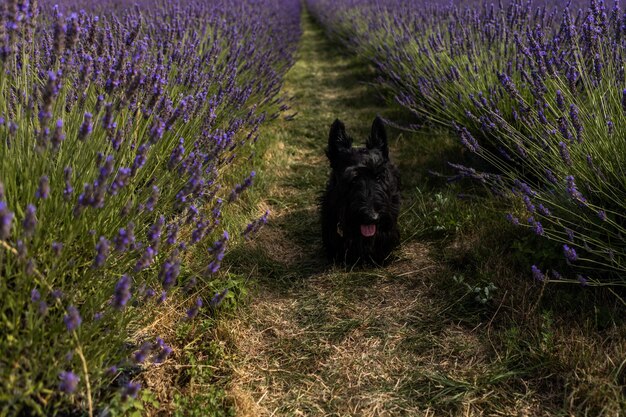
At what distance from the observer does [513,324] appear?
Answer: 2.01 metres

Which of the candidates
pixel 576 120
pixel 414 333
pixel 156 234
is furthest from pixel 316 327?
pixel 576 120

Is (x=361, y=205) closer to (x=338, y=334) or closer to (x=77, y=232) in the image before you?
(x=338, y=334)

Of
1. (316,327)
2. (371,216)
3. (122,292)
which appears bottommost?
(316,327)

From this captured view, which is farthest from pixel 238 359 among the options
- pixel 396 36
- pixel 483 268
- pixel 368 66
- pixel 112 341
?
pixel 368 66

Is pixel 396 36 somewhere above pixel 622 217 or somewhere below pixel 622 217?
above

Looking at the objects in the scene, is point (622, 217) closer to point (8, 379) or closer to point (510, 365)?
point (510, 365)

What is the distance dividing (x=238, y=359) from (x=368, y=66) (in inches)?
265

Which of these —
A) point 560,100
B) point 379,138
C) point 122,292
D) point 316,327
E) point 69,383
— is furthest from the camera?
point 379,138

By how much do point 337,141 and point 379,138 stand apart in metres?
0.27

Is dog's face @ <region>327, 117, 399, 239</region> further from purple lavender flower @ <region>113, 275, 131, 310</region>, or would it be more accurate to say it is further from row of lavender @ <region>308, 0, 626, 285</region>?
purple lavender flower @ <region>113, 275, 131, 310</region>

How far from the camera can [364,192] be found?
98.7 inches

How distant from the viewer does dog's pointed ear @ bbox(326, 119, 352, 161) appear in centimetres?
287

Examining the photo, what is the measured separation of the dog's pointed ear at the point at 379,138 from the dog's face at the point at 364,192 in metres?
0.01

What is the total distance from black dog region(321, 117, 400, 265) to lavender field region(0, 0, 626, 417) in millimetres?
142
